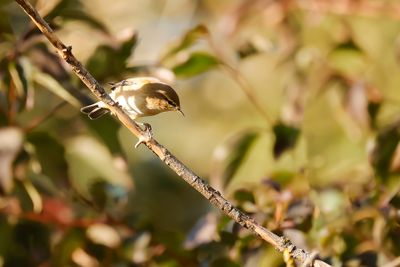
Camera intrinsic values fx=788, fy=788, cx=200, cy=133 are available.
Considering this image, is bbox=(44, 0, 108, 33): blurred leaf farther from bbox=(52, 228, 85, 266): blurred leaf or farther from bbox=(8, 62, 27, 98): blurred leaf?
bbox=(52, 228, 85, 266): blurred leaf

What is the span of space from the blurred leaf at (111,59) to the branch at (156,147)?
41 cm

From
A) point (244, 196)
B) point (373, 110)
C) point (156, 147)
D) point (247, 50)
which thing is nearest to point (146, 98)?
point (156, 147)

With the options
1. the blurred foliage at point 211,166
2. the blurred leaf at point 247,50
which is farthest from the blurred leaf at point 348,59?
the blurred leaf at point 247,50

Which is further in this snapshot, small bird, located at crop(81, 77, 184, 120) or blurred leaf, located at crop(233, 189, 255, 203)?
blurred leaf, located at crop(233, 189, 255, 203)

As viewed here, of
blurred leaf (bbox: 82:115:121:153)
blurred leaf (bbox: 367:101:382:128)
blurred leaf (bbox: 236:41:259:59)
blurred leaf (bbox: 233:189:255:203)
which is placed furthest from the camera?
blurred leaf (bbox: 367:101:382:128)

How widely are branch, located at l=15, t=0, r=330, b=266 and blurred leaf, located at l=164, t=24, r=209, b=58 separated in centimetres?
46

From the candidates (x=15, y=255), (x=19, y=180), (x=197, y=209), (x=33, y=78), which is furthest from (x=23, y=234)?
(x=197, y=209)

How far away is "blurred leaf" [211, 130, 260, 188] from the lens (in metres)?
1.28

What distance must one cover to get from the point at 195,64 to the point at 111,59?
0.51 ft

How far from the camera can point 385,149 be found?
1183mm

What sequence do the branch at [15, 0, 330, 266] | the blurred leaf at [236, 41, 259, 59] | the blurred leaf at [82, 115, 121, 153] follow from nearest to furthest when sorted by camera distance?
the branch at [15, 0, 330, 266], the blurred leaf at [82, 115, 121, 153], the blurred leaf at [236, 41, 259, 59]

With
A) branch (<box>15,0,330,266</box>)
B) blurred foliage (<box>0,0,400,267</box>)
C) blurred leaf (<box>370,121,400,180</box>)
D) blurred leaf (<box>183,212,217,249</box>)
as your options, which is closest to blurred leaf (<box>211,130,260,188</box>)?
blurred foliage (<box>0,0,400,267</box>)

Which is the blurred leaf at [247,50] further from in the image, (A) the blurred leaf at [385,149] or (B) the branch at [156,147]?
(B) the branch at [156,147]

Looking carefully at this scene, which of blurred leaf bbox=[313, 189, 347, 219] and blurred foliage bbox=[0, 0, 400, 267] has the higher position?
blurred foliage bbox=[0, 0, 400, 267]
